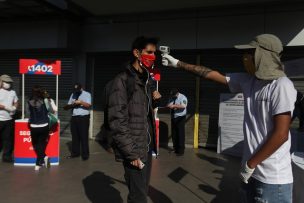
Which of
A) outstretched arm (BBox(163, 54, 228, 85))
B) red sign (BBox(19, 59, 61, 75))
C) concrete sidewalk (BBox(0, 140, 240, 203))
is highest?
red sign (BBox(19, 59, 61, 75))

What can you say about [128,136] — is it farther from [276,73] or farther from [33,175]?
[33,175]

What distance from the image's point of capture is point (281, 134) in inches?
81.5

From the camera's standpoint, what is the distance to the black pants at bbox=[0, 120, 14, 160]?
302 inches

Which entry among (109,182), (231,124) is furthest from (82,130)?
(231,124)

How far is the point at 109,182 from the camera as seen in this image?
243 inches

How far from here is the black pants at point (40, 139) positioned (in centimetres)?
683

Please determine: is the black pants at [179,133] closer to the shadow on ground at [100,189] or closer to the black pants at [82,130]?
the black pants at [82,130]

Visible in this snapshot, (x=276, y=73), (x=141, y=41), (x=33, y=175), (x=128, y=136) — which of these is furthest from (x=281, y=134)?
(x=33, y=175)

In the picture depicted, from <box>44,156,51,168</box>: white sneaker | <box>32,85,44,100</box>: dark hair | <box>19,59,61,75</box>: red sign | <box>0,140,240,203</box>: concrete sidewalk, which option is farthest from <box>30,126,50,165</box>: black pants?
<box>19,59,61,75</box>: red sign

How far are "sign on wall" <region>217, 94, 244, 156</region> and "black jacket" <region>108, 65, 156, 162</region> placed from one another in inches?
247

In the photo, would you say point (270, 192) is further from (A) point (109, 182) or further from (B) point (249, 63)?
Result: (A) point (109, 182)

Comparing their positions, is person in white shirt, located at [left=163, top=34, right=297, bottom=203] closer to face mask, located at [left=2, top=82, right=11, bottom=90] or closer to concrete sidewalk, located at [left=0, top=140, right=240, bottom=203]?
concrete sidewalk, located at [left=0, top=140, right=240, bottom=203]

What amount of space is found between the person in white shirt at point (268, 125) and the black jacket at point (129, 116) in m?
1.02

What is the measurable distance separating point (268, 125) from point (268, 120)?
3 centimetres
